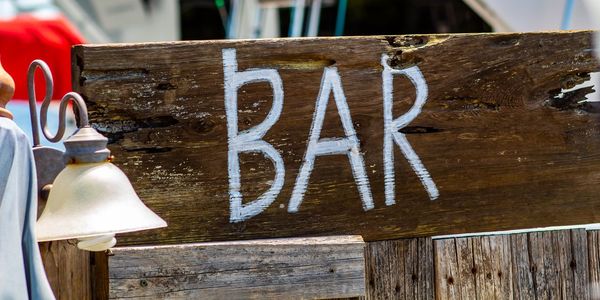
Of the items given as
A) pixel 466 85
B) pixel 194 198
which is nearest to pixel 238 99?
pixel 194 198

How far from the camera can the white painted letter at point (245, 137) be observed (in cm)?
235

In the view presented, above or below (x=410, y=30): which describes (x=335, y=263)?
below

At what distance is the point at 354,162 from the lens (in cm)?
245

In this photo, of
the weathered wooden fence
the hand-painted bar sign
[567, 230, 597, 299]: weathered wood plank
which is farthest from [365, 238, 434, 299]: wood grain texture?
[567, 230, 597, 299]: weathered wood plank

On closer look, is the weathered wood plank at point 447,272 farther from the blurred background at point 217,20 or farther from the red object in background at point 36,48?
the red object in background at point 36,48

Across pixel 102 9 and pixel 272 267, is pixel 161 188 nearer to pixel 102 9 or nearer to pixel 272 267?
pixel 272 267

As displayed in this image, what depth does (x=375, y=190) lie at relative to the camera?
2475mm

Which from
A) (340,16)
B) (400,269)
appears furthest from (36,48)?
(400,269)

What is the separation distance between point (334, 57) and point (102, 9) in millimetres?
8412

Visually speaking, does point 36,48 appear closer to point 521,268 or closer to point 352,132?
point 352,132

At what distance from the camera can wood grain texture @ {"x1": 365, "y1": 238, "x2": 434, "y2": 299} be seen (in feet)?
8.11

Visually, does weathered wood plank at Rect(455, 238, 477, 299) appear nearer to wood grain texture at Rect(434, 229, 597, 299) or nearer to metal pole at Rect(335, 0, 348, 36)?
wood grain texture at Rect(434, 229, 597, 299)

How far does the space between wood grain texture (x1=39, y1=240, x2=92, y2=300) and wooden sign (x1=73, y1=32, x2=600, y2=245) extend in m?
0.19

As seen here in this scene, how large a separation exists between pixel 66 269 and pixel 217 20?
44.2 ft
